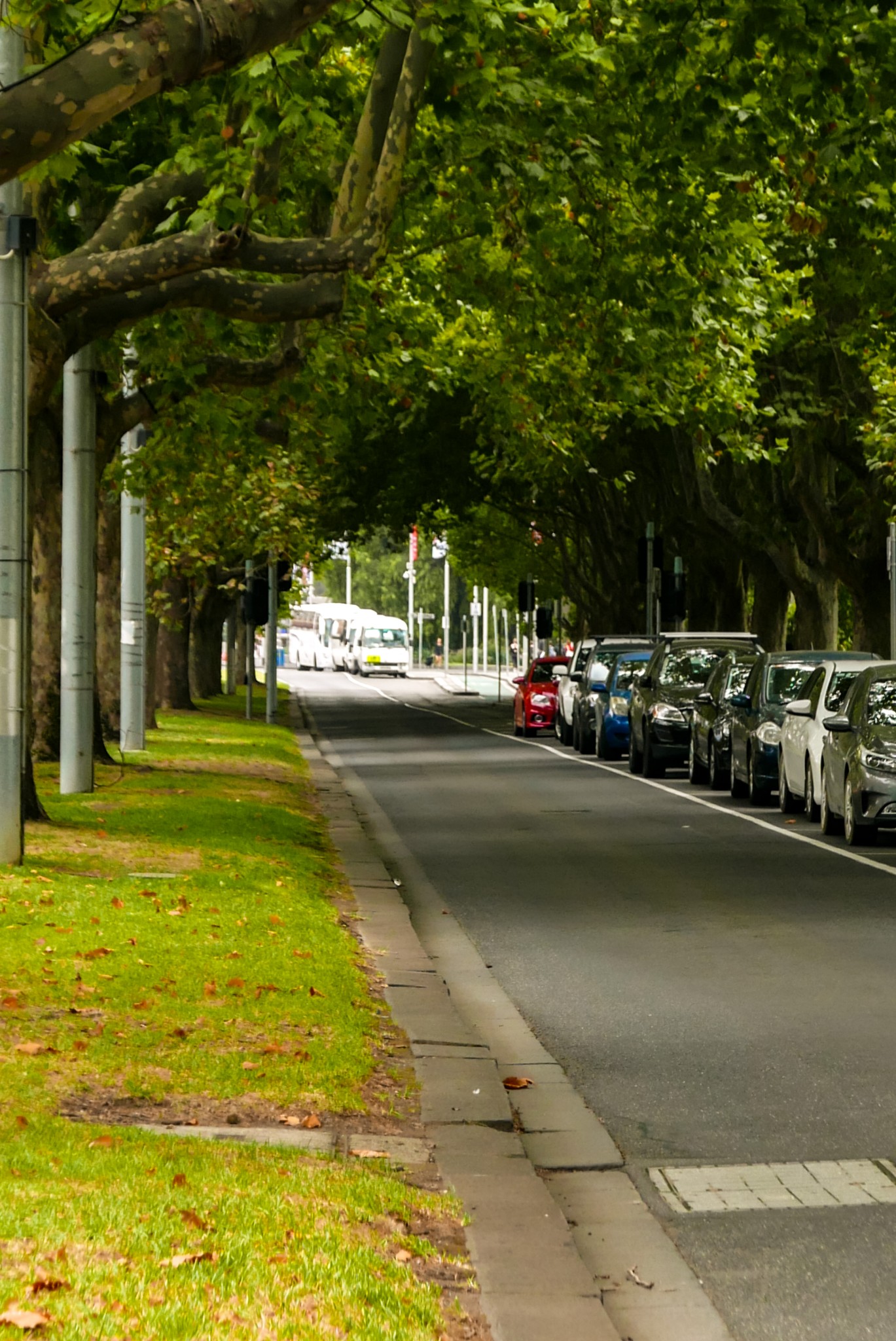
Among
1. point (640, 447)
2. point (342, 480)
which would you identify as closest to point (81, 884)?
point (640, 447)

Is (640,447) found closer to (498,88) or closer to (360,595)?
(498,88)

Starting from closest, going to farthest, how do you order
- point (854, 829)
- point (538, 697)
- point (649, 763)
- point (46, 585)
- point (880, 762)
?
1. point (880, 762)
2. point (854, 829)
3. point (46, 585)
4. point (649, 763)
5. point (538, 697)

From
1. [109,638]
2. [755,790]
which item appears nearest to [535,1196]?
[755,790]

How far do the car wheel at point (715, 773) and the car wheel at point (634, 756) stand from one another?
129 inches

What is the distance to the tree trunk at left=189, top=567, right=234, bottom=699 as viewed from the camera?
55.2 meters

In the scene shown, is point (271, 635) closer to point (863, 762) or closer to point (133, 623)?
point (133, 623)

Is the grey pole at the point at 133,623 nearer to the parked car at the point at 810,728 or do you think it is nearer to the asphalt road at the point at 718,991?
the asphalt road at the point at 718,991

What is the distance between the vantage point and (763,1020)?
32.7 feet

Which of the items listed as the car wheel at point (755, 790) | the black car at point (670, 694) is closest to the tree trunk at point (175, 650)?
the black car at point (670, 694)

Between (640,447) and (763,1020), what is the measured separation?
36289 mm

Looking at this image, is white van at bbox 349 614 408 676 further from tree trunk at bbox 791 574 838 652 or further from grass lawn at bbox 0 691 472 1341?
grass lawn at bbox 0 691 472 1341

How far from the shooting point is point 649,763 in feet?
96.1

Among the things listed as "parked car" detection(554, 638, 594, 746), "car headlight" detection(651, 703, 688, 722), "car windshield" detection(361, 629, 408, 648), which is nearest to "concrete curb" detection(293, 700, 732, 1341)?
"car headlight" detection(651, 703, 688, 722)

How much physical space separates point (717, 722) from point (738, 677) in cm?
68
